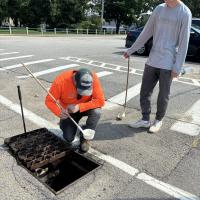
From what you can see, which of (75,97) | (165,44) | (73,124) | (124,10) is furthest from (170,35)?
(124,10)

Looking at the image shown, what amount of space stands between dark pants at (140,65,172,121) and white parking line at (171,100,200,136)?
42 centimetres

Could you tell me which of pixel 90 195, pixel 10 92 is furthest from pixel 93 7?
pixel 90 195

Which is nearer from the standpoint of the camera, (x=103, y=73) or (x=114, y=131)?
(x=114, y=131)

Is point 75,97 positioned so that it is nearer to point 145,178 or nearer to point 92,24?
point 145,178

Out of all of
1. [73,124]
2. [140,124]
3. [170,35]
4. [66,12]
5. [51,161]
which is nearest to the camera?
[51,161]

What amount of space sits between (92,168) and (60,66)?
6.38 metres

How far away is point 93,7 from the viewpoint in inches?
2115

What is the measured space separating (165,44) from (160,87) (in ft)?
1.98

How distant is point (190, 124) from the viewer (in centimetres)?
506

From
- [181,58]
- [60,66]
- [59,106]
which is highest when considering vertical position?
[181,58]

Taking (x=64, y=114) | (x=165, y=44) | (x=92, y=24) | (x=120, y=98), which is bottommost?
(x=92, y=24)

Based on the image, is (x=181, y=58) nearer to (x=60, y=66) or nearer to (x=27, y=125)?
(x=27, y=125)

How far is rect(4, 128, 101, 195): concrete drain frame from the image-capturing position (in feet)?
11.8

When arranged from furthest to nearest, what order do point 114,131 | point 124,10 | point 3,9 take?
point 124,10
point 3,9
point 114,131
